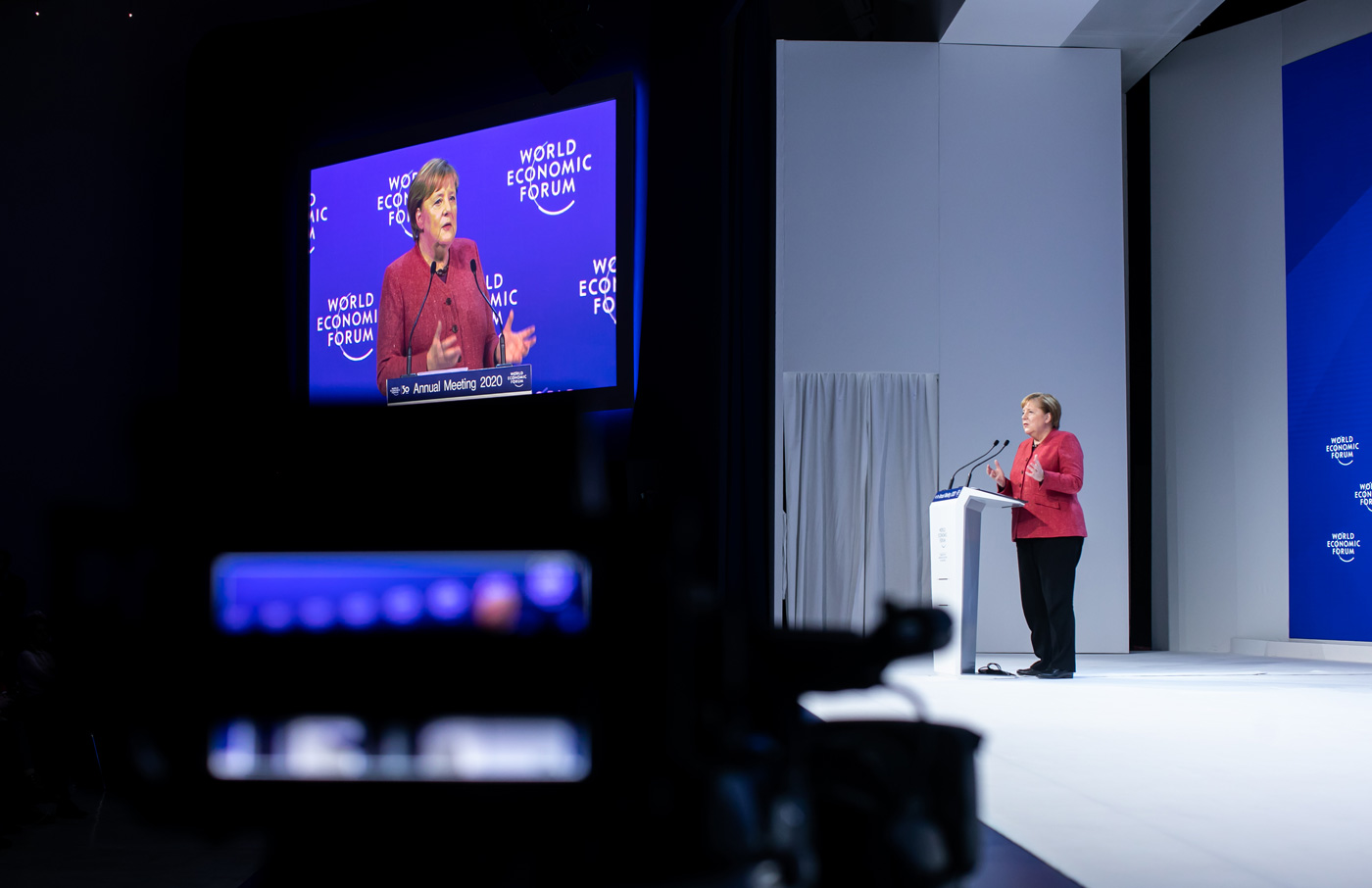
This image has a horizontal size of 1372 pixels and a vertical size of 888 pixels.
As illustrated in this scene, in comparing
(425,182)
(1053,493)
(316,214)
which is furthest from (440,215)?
(1053,493)

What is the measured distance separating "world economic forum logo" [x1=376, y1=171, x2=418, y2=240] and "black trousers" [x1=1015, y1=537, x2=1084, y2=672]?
10.1 feet

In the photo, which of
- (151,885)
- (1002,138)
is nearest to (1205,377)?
(1002,138)

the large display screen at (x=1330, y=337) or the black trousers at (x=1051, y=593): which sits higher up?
the large display screen at (x=1330, y=337)

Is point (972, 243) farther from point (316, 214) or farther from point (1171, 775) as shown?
point (1171, 775)

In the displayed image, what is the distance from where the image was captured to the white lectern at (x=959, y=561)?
432 centimetres

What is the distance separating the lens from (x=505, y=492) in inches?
23.4

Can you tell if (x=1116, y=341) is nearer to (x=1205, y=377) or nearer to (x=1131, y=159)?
(x=1205, y=377)

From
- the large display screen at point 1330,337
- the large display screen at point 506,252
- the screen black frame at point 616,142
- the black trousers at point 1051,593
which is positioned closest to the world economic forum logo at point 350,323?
the large display screen at point 506,252

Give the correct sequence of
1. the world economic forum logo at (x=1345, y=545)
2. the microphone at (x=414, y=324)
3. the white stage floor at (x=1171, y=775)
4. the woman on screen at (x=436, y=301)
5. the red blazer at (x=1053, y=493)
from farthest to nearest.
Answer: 1. the world economic forum logo at (x=1345, y=545)
2. the microphone at (x=414, y=324)
3. the woman on screen at (x=436, y=301)
4. the red blazer at (x=1053, y=493)
5. the white stage floor at (x=1171, y=775)

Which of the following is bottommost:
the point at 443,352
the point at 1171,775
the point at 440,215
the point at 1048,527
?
the point at 1171,775

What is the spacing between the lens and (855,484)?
21.7 ft

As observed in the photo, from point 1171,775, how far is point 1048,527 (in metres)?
2.25

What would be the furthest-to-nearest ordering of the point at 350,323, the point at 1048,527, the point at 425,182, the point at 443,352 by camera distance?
the point at 350,323 → the point at 425,182 → the point at 443,352 → the point at 1048,527

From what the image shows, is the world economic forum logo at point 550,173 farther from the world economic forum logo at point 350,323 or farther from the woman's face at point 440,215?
the world economic forum logo at point 350,323
